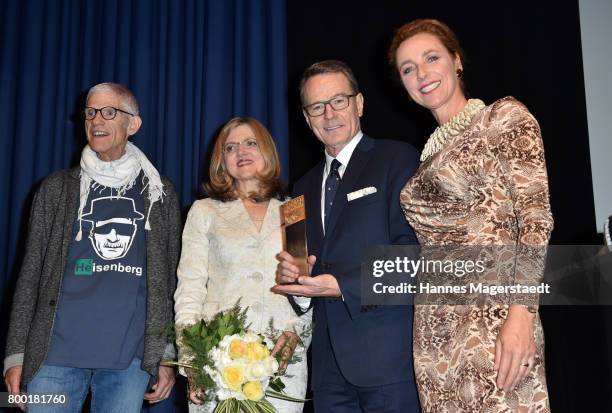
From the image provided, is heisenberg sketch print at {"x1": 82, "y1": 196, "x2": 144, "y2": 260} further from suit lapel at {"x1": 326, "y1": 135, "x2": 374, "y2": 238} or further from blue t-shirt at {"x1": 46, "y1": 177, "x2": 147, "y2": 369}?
suit lapel at {"x1": 326, "y1": 135, "x2": 374, "y2": 238}

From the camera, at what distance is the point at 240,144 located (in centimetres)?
253

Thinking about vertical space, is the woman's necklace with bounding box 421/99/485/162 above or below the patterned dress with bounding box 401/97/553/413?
above

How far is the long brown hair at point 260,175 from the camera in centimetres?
251

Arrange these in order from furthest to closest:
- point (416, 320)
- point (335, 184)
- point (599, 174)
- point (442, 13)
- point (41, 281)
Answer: point (442, 13) < point (599, 174) < point (41, 281) < point (335, 184) < point (416, 320)

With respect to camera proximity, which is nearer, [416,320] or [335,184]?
[416,320]

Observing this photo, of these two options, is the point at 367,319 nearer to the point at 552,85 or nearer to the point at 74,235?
the point at 74,235

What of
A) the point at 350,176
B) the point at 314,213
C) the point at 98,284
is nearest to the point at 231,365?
the point at 314,213

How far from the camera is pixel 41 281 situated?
2.40 m

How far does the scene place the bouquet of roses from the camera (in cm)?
172

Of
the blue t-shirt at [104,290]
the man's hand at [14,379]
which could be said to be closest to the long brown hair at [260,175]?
the blue t-shirt at [104,290]

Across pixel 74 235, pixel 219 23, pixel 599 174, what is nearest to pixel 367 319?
pixel 74 235

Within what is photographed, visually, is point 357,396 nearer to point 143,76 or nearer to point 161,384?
point 161,384

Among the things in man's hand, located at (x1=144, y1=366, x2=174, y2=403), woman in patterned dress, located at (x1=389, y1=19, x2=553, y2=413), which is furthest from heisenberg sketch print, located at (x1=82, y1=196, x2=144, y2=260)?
woman in patterned dress, located at (x1=389, y1=19, x2=553, y2=413)

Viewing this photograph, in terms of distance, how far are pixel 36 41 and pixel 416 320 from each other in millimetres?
3327
